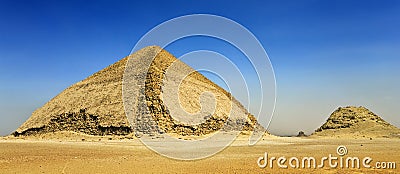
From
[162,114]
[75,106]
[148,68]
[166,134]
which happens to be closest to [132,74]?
[148,68]

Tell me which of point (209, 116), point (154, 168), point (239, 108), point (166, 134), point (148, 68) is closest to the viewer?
point (154, 168)

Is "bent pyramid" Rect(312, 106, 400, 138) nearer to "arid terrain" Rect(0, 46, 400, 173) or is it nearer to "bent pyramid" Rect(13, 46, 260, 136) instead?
"arid terrain" Rect(0, 46, 400, 173)

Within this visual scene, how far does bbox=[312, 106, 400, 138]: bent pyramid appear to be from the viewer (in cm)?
6525

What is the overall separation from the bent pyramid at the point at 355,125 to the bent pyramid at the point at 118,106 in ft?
61.8

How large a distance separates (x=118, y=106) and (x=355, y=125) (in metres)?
46.9

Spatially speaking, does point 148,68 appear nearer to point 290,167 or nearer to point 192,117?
point 192,117

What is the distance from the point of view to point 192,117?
50844 mm

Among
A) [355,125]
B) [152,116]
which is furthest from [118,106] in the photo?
[355,125]

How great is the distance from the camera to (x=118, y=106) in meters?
51.3

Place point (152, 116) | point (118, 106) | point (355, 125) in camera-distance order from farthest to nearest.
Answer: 1. point (355, 125)
2. point (118, 106)
3. point (152, 116)

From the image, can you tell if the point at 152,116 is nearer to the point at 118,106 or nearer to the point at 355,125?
the point at 118,106

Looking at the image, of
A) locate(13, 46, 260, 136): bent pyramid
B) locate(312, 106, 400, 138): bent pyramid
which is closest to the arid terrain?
locate(13, 46, 260, 136): bent pyramid

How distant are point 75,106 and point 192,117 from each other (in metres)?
18.5

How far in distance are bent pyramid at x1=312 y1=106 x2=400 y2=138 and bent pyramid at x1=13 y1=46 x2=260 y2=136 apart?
18.8 metres
